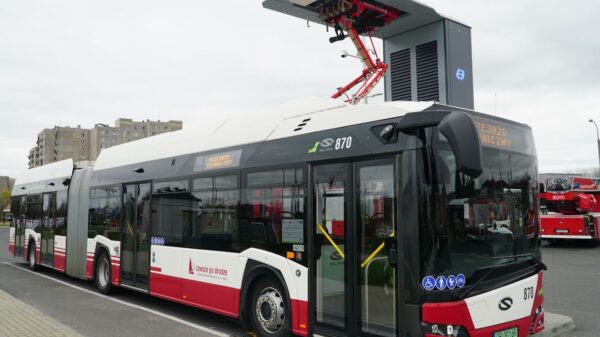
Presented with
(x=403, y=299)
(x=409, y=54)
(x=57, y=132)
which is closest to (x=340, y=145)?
(x=403, y=299)

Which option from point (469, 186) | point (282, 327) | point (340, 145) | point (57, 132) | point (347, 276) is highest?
point (57, 132)

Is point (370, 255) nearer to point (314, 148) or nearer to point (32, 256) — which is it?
point (314, 148)

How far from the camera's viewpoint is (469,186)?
5.16 meters

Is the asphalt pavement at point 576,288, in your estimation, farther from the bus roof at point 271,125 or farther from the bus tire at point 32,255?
the bus tire at point 32,255

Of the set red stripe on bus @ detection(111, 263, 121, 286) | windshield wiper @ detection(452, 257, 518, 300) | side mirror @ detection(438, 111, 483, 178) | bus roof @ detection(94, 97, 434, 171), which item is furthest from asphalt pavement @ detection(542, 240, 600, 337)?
red stripe on bus @ detection(111, 263, 121, 286)

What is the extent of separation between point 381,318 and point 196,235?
4.01 meters

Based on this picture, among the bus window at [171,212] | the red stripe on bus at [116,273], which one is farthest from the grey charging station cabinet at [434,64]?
the red stripe on bus at [116,273]

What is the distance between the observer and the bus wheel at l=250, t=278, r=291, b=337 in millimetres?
6562

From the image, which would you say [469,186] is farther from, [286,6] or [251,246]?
[286,6]

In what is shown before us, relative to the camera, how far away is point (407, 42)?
983cm

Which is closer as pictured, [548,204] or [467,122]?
[467,122]

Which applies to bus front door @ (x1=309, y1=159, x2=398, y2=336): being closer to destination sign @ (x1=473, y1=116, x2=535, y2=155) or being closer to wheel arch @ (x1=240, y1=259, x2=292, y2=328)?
wheel arch @ (x1=240, y1=259, x2=292, y2=328)

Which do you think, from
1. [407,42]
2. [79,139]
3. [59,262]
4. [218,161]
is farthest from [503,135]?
[79,139]

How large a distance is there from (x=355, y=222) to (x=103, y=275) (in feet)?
26.8
